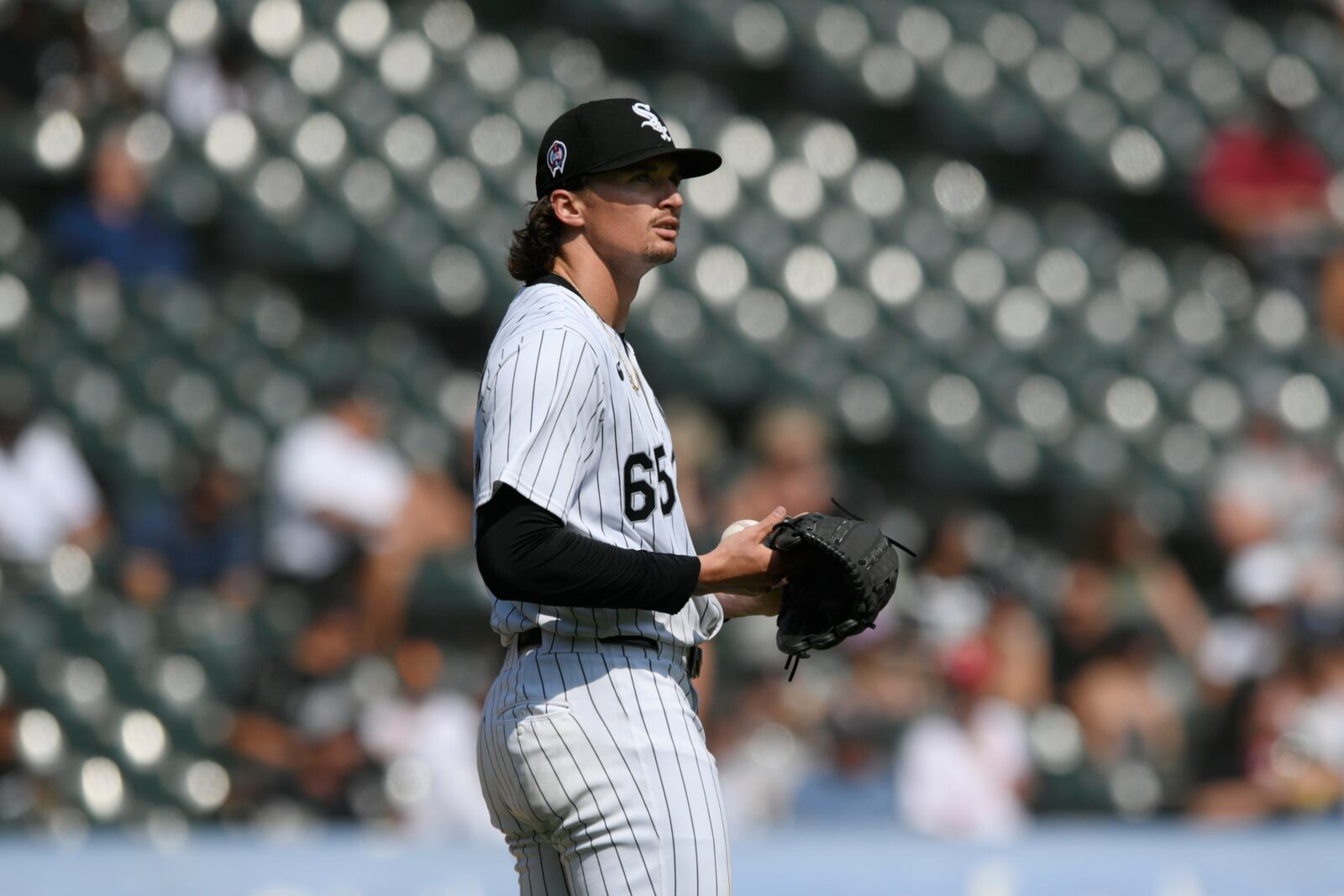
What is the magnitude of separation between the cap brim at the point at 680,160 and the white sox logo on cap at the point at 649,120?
3 cm

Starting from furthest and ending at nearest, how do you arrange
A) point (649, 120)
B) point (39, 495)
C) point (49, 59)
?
point (49, 59) → point (39, 495) → point (649, 120)

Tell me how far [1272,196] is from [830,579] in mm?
6908

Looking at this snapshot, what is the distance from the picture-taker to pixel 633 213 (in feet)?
7.93

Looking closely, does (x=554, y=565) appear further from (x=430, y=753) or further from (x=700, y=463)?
(x=700, y=463)

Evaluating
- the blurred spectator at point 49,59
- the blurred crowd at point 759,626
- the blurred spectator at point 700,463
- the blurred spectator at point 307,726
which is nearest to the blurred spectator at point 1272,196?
the blurred crowd at point 759,626

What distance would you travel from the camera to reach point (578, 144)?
239 centimetres

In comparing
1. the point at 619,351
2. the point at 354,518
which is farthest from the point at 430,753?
the point at 619,351

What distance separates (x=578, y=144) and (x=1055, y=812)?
448 centimetres

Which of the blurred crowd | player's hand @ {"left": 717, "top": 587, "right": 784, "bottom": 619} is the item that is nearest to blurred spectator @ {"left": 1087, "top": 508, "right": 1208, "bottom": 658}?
the blurred crowd

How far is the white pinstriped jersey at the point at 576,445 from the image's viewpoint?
2.21m

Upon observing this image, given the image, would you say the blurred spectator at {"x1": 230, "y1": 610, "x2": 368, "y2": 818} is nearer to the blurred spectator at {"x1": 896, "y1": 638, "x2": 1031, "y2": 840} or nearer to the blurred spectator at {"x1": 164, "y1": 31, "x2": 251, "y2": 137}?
the blurred spectator at {"x1": 896, "y1": 638, "x2": 1031, "y2": 840}

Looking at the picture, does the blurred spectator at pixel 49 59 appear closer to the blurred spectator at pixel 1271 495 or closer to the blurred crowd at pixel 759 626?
the blurred crowd at pixel 759 626

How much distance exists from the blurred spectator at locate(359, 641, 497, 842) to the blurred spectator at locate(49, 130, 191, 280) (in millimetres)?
2316

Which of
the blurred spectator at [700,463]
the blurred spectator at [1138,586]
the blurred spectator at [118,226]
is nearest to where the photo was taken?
the blurred spectator at [700,463]
